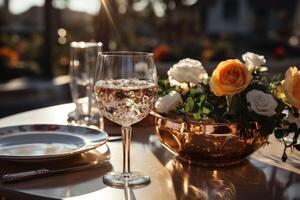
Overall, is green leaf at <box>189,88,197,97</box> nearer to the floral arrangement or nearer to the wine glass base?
the floral arrangement

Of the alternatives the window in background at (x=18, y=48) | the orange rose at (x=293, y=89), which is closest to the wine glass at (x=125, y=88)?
the orange rose at (x=293, y=89)

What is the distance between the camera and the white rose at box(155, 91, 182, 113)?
3.77ft

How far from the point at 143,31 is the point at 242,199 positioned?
8676 mm

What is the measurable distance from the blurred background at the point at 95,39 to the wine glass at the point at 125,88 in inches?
52.9

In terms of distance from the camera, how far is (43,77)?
643 cm

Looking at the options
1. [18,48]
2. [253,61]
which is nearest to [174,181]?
[253,61]

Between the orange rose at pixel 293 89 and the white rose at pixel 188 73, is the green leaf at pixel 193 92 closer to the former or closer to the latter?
the white rose at pixel 188 73

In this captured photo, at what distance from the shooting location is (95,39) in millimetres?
5156

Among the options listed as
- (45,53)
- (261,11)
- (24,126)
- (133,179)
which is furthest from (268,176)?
(261,11)

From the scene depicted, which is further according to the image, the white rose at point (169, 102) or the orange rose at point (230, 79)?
the white rose at point (169, 102)

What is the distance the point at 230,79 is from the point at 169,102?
6.4 inches

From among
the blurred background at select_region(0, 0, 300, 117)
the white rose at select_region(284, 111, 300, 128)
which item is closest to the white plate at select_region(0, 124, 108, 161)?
the white rose at select_region(284, 111, 300, 128)

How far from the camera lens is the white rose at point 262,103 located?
3.48ft

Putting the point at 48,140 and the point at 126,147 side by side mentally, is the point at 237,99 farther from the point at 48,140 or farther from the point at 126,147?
the point at 48,140
